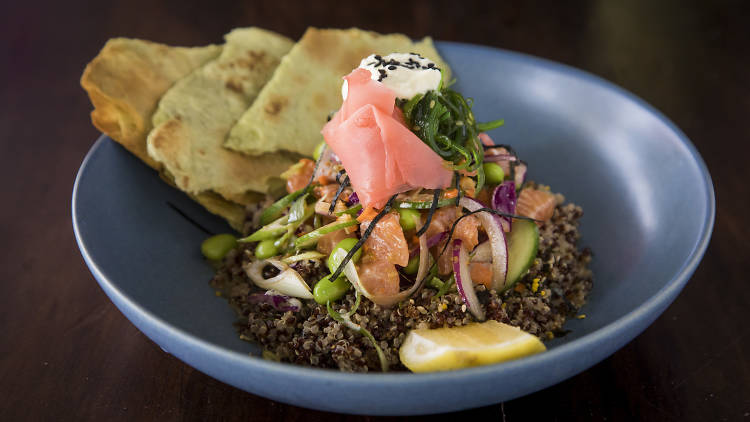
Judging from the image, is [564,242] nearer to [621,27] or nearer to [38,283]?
[38,283]

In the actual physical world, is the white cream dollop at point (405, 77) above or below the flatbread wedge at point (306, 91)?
above

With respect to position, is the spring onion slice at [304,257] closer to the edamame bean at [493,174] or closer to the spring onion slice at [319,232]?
the spring onion slice at [319,232]

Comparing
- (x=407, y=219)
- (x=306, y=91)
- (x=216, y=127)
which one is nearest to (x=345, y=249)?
(x=407, y=219)

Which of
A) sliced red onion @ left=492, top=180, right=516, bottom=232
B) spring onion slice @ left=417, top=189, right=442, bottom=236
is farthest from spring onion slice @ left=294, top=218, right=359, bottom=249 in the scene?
sliced red onion @ left=492, top=180, right=516, bottom=232

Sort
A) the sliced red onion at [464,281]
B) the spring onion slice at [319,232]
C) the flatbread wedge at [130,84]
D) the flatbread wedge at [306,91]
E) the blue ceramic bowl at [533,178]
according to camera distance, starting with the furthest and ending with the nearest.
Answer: the flatbread wedge at [306,91]
the flatbread wedge at [130,84]
the spring onion slice at [319,232]
the sliced red onion at [464,281]
the blue ceramic bowl at [533,178]

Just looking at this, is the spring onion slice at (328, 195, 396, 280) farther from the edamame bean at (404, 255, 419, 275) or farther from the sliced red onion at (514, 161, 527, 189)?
the sliced red onion at (514, 161, 527, 189)

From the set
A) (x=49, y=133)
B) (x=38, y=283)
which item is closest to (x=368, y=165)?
(x=38, y=283)

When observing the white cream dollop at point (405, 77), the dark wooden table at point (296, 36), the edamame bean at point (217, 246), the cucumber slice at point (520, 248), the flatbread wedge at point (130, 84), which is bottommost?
the dark wooden table at point (296, 36)

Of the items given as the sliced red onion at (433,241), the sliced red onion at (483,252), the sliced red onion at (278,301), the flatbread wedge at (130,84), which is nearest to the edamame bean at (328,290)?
the sliced red onion at (278,301)
